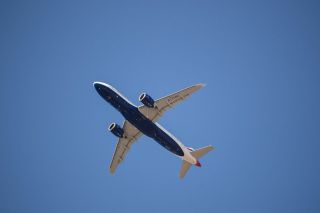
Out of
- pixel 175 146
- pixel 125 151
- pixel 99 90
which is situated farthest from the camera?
pixel 125 151

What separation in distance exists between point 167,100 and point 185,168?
42.8 ft

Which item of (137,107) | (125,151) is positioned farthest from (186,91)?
(125,151)

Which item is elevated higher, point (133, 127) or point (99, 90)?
point (99, 90)

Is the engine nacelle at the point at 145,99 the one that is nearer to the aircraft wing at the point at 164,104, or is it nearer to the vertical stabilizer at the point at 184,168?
the aircraft wing at the point at 164,104

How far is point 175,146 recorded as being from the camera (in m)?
65.7

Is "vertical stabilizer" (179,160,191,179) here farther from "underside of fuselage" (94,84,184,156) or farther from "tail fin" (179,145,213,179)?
"underside of fuselage" (94,84,184,156)

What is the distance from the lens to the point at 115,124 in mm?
67438

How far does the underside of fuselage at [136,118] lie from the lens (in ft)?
200

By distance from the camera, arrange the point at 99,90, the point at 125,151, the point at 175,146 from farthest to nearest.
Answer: the point at 125,151 < the point at 175,146 < the point at 99,90

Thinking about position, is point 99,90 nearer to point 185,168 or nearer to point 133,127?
point 133,127

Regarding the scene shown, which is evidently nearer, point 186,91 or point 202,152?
point 186,91

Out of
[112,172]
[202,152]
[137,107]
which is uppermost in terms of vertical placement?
[137,107]

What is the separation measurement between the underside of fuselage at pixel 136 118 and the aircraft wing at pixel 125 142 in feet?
16.7

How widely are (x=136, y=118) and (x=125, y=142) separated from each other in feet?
30.1
